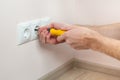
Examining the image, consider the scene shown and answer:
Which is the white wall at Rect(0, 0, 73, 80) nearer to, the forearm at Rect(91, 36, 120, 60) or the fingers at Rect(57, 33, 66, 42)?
the fingers at Rect(57, 33, 66, 42)

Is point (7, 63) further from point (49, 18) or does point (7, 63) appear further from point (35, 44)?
point (49, 18)

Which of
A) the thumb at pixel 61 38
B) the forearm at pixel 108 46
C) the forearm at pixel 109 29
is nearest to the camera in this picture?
the forearm at pixel 108 46

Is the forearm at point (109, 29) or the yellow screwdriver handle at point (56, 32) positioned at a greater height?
the yellow screwdriver handle at point (56, 32)

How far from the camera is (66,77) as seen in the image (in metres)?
1.05

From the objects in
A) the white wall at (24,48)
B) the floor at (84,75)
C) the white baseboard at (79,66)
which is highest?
the white wall at (24,48)

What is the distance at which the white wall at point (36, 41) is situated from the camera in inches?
30.0

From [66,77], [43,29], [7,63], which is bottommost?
[66,77]

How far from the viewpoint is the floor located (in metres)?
1.04

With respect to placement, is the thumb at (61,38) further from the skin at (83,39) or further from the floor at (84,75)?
the floor at (84,75)

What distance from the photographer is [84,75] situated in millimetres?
1072

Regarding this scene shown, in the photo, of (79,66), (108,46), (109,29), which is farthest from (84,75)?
(108,46)

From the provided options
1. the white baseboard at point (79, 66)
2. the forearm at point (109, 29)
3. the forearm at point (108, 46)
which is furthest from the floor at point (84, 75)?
the forearm at point (108, 46)

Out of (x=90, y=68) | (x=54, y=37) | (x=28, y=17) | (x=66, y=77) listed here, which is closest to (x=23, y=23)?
(x=28, y=17)

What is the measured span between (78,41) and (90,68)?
1.23ft
